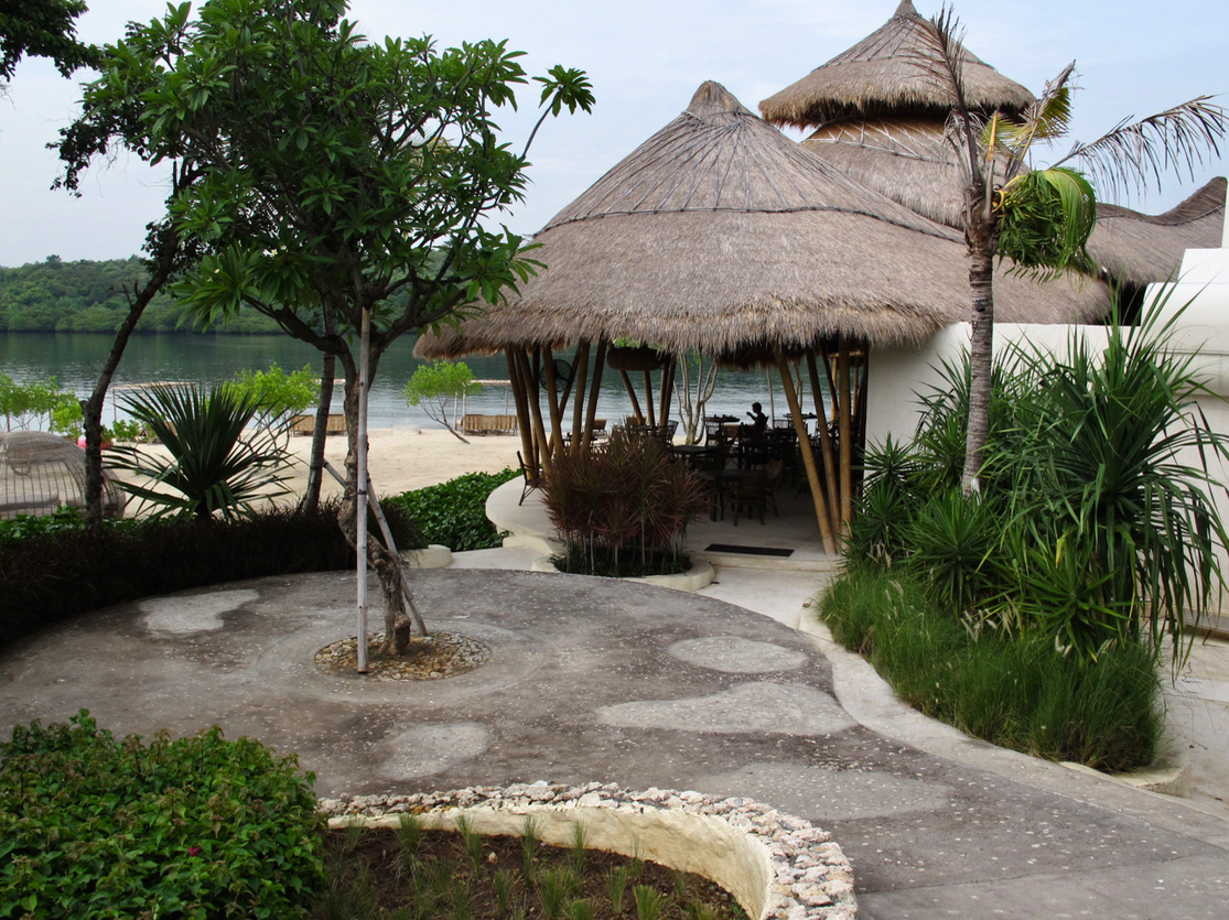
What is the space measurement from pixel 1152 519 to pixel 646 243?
Answer: 6173 mm

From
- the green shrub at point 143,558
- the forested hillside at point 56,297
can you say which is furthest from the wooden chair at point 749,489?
the forested hillside at point 56,297

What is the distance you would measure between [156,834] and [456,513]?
10461 mm

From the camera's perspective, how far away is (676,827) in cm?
347

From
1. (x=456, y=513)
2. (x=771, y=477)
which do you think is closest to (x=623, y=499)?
(x=771, y=477)

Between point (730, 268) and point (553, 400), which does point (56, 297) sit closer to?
point (553, 400)

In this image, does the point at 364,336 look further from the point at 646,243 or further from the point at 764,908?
the point at 646,243

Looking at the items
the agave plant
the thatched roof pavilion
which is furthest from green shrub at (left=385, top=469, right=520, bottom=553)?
the thatched roof pavilion

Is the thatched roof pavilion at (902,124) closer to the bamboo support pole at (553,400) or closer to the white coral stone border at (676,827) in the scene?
the bamboo support pole at (553,400)

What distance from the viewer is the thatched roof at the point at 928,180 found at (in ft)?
45.6

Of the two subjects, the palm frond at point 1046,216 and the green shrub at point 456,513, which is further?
the green shrub at point 456,513

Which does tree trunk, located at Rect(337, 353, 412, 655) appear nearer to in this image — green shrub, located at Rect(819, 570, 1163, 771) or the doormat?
green shrub, located at Rect(819, 570, 1163, 771)

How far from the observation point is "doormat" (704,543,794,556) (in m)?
9.88

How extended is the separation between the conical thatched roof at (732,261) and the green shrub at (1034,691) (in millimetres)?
3897

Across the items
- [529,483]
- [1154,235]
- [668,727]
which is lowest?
[668,727]
